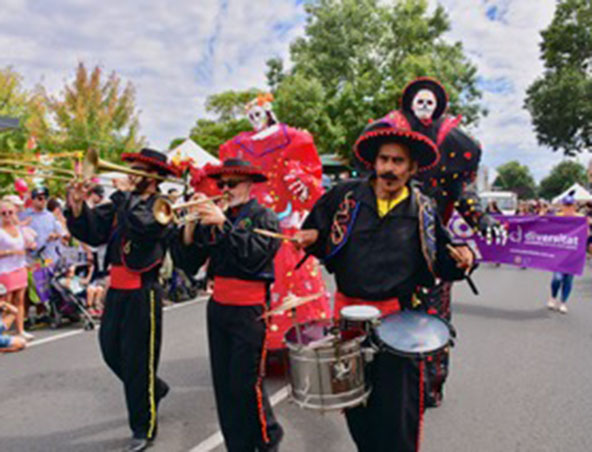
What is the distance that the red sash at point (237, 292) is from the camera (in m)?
2.95

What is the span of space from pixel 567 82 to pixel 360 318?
28.5 meters

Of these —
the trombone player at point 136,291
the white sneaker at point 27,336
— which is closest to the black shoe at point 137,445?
the trombone player at point 136,291

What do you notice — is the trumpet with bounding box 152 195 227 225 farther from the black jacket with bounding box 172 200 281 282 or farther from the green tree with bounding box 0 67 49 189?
the green tree with bounding box 0 67 49 189

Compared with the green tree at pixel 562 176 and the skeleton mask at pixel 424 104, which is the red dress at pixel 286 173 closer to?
the skeleton mask at pixel 424 104

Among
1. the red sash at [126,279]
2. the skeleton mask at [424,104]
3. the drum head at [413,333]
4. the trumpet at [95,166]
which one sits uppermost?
the skeleton mask at [424,104]

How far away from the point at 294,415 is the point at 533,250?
537cm

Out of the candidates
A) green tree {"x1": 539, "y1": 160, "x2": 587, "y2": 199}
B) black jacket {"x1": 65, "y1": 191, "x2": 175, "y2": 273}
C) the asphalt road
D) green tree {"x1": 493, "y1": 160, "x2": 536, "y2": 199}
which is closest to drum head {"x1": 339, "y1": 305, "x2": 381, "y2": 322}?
black jacket {"x1": 65, "y1": 191, "x2": 175, "y2": 273}

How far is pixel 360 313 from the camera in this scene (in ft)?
7.13

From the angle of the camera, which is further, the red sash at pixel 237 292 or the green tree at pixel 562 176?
the green tree at pixel 562 176

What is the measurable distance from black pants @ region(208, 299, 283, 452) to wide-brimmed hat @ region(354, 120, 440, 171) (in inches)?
45.3

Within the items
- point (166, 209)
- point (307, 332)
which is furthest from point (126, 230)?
point (307, 332)

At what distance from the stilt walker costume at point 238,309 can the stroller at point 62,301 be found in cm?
457

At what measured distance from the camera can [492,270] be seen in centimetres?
1238

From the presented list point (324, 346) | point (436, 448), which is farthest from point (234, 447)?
point (436, 448)
